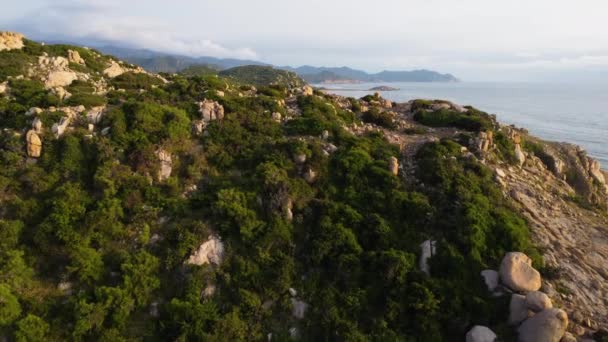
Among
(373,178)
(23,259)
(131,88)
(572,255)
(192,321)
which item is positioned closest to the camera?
(192,321)

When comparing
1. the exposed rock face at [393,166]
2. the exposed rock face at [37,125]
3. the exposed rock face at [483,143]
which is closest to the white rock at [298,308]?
the exposed rock face at [393,166]

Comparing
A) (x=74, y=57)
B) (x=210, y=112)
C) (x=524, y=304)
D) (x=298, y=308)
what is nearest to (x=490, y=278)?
(x=524, y=304)

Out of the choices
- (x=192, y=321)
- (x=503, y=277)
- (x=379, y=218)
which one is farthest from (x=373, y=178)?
(x=192, y=321)

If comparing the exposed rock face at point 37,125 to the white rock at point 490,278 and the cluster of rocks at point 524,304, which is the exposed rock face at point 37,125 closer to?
the cluster of rocks at point 524,304

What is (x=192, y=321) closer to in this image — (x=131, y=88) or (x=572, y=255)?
(x=572, y=255)

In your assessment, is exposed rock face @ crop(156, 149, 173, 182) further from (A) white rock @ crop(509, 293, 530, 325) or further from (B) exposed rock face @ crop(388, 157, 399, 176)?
(A) white rock @ crop(509, 293, 530, 325)

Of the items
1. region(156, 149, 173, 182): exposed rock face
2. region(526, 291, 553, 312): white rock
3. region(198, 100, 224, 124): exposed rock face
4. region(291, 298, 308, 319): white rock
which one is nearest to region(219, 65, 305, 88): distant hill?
region(198, 100, 224, 124): exposed rock face
